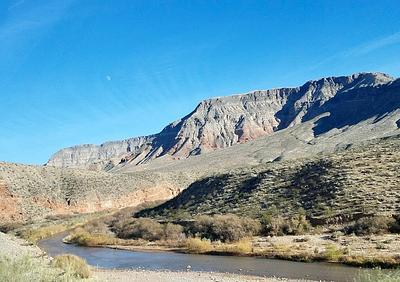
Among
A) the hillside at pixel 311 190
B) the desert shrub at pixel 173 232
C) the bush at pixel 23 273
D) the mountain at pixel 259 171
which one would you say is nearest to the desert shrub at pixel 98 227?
the hillside at pixel 311 190

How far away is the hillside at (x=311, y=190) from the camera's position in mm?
41000

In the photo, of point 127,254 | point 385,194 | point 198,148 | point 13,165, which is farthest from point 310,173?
point 198,148

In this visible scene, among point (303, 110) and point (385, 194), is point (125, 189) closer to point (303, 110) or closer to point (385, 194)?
point (385, 194)

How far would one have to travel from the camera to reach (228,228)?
42.1 m

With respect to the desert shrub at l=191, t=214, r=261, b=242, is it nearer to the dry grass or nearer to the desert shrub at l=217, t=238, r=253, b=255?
the desert shrub at l=217, t=238, r=253, b=255

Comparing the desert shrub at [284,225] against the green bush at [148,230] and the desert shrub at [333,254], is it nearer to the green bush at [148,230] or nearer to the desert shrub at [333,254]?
the green bush at [148,230]

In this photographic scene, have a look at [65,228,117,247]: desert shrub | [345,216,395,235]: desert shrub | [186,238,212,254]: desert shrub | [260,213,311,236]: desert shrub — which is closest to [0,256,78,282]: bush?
[186,238,212,254]: desert shrub

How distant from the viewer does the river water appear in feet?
84.3

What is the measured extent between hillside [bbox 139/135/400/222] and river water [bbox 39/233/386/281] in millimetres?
10634

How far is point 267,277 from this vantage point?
25391 mm

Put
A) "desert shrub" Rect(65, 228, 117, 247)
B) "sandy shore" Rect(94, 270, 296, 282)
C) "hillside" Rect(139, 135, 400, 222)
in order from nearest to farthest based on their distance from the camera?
"sandy shore" Rect(94, 270, 296, 282) → "hillside" Rect(139, 135, 400, 222) → "desert shrub" Rect(65, 228, 117, 247)

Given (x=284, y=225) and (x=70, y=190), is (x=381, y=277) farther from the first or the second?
(x=70, y=190)

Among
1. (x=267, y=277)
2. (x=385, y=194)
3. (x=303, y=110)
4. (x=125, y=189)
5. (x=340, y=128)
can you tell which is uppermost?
(x=303, y=110)

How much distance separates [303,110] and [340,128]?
188ft
